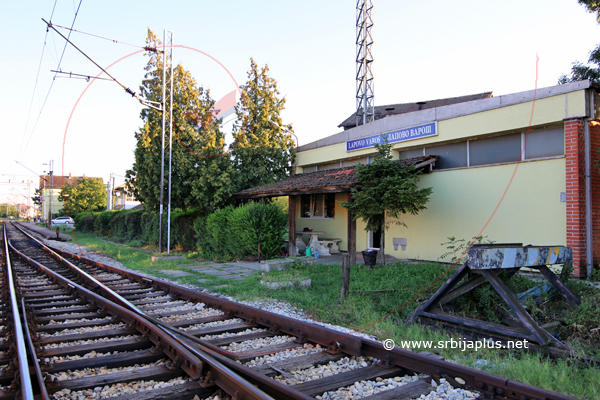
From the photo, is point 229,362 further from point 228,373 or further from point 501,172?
point 501,172

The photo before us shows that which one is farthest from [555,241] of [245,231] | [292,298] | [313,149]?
[313,149]

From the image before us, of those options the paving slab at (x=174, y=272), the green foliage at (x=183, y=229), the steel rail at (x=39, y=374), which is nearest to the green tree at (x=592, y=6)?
the paving slab at (x=174, y=272)

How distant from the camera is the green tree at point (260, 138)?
62.3 ft

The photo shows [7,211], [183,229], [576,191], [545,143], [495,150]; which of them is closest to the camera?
[576,191]

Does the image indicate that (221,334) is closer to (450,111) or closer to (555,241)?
(555,241)

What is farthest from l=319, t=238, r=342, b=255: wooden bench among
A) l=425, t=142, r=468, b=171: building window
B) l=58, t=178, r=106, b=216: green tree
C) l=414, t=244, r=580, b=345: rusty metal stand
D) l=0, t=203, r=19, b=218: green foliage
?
l=0, t=203, r=19, b=218: green foliage

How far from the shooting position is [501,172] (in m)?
11.3

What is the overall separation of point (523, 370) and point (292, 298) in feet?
14.6

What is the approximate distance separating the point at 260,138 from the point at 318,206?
451 centimetres

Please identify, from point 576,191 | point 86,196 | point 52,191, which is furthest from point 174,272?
point 52,191

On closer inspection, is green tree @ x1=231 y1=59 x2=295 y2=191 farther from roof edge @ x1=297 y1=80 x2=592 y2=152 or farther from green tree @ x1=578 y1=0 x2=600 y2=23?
green tree @ x1=578 y1=0 x2=600 y2=23

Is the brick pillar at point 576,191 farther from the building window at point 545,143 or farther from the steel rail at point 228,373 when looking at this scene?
the steel rail at point 228,373

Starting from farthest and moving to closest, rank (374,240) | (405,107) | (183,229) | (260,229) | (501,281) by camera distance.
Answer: (405,107) → (183,229) → (374,240) → (260,229) → (501,281)

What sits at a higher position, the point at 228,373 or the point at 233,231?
the point at 233,231
